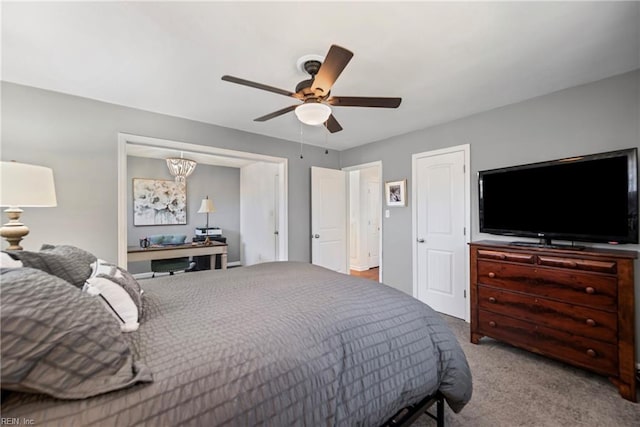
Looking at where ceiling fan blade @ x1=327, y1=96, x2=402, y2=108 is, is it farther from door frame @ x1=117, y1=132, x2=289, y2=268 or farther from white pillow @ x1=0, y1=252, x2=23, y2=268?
door frame @ x1=117, y1=132, x2=289, y2=268

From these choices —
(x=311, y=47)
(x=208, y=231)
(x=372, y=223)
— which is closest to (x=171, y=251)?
(x=208, y=231)

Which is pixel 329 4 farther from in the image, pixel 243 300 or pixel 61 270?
pixel 61 270

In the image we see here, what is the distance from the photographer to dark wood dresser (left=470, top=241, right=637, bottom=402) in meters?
1.92

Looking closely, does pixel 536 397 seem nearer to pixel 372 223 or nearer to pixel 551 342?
pixel 551 342

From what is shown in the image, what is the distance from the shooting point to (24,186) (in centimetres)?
183

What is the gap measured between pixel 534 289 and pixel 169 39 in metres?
3.37

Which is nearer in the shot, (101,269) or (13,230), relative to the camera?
(101,269)

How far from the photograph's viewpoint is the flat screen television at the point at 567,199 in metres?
2.06

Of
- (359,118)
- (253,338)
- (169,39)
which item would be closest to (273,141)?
(359,118)

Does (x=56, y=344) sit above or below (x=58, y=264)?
below

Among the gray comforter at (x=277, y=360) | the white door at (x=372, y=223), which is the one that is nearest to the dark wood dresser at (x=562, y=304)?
the gray comforter at (x=277, y=360)

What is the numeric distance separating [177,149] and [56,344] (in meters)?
2.89

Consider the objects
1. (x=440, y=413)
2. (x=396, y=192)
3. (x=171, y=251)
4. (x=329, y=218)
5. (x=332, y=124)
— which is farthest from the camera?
(x=329, y=218)

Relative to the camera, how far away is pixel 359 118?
3.26 m
